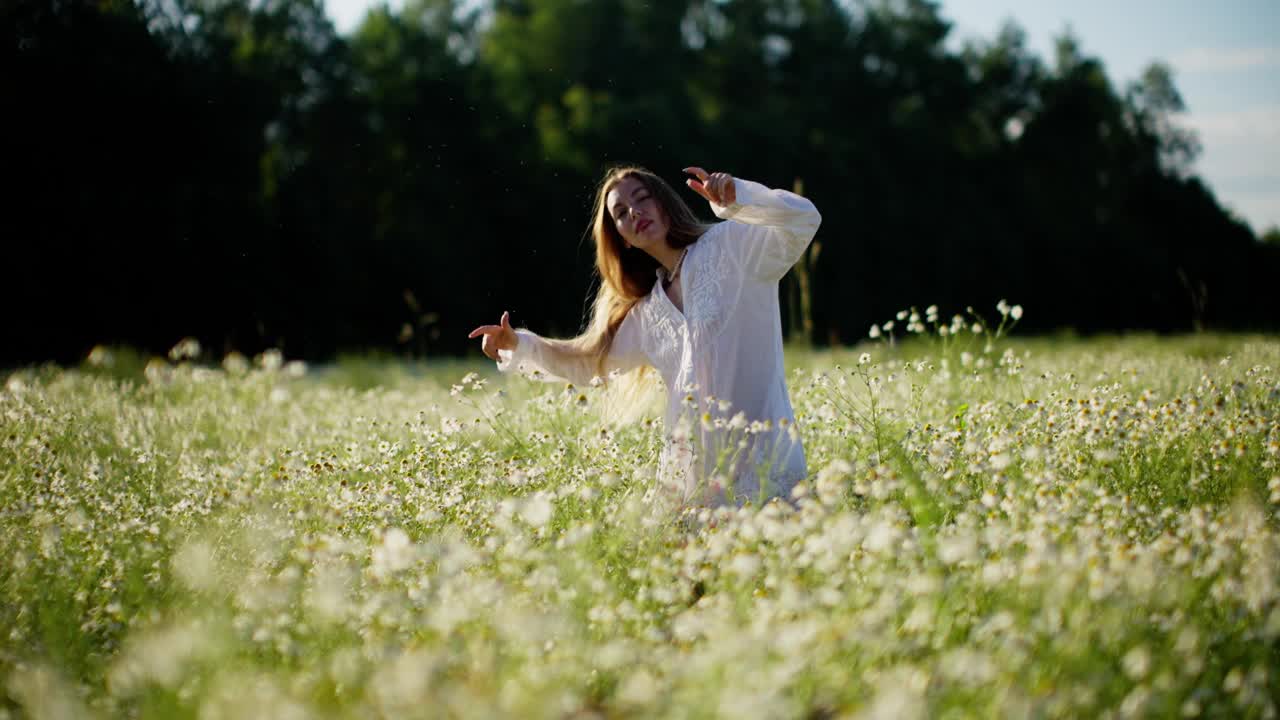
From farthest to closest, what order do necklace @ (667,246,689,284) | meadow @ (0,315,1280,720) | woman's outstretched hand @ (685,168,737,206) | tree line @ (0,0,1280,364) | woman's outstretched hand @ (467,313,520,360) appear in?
tree line @ (0,0,1280,364) → woman's outstretched hand @ (467,313,520,360) → necklace @ (667,246,689,284) → woman's outstretched hand @ (685,168,737,206) → meadow @ (0,315,1280,720)

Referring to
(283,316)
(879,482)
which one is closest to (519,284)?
(283,316)

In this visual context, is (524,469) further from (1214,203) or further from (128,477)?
(1214,203)

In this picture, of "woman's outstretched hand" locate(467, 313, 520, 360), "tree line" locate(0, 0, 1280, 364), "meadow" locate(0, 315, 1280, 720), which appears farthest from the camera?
"tree line" locate(0, 0, 1280, 364)

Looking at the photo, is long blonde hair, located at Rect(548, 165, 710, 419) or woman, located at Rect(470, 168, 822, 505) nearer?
woman, located at Rect(470, 168, 822, 505)

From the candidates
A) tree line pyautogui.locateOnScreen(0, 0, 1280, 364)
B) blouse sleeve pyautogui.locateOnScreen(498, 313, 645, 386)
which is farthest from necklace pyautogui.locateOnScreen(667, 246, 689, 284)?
tree line pyautogui.locateOnScreen(0, 0, 1280, 364)

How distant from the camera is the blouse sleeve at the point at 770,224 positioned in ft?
12.6

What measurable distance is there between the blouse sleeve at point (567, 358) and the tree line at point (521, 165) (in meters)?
2.37

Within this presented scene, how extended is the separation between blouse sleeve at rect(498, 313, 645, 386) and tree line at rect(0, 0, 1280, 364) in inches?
93.3

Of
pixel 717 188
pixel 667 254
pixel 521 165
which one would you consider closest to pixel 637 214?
pixel 667 254

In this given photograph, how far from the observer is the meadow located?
1.97 m

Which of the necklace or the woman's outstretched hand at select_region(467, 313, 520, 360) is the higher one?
the necklace

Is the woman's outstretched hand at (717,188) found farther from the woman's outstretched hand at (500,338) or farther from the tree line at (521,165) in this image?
the tree line at (521,165)

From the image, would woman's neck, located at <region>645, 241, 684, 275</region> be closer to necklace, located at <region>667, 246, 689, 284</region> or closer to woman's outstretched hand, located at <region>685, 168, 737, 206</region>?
necklace, located at <region>667, 246, 689, 284</region>

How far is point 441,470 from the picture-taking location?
3646 millimetres
